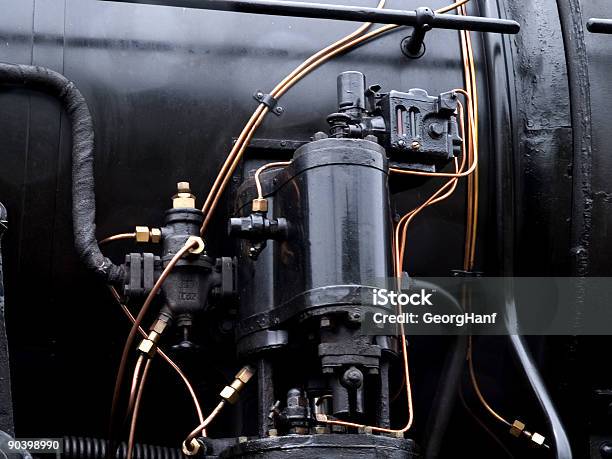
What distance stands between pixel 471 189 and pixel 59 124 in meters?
1.15

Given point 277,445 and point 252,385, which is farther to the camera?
point 252,385

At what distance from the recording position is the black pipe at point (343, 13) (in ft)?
10.3

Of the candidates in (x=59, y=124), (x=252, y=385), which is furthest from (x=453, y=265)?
(x=59, y=124)

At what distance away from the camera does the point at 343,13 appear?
3229mm

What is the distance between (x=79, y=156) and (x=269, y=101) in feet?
1.76

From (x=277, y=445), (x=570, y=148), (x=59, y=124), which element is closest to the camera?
(x=277, y=445)

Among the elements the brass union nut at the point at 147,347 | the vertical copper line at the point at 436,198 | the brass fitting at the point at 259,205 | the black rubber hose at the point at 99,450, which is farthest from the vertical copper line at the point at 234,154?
the black rubber hose at the point at 99,450

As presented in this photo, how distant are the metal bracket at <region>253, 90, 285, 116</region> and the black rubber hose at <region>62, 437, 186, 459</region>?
3.18ft

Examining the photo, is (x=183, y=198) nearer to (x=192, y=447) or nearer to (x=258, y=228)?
(x=258, y=228)

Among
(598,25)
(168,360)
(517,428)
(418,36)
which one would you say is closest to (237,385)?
(168,360)

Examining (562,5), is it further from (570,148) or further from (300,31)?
(300,31)

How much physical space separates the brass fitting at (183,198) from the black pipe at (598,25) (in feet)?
3.83

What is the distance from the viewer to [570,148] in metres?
3.47

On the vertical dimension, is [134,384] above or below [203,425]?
above
